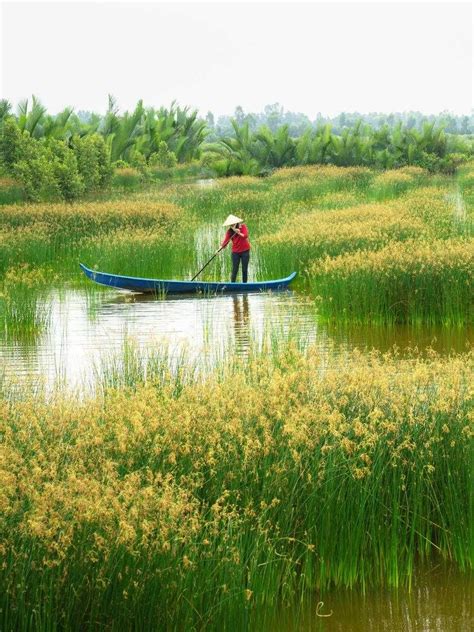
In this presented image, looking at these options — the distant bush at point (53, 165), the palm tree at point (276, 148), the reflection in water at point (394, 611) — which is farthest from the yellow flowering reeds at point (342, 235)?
the palm tree at point (276, 148)

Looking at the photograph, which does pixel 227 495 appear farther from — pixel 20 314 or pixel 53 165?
pixel 53 165

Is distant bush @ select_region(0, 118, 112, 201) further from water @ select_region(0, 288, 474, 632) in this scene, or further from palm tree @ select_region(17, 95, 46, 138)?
water @ select_region(0, 288, 474, 632)

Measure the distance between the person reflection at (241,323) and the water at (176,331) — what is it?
0.04 feet

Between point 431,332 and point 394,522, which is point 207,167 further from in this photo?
point 394,522

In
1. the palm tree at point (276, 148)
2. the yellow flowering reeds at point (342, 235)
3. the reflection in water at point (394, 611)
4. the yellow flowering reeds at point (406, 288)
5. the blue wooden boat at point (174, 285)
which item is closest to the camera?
the reflection in water at point (394, 611)

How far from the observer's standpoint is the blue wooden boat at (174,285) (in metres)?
16.8

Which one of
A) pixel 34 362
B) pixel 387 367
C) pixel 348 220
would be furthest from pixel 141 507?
pixel 348 220

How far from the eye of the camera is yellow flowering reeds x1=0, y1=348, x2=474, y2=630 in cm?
461

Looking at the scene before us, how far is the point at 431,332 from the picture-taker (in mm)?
13398

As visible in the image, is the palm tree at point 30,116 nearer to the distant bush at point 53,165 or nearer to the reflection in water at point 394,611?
the distant bush at point 53,165

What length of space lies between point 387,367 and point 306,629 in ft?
6.16

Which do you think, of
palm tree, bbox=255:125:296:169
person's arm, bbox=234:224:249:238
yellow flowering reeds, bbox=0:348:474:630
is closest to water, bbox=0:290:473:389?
person's arm, bbox=234:224:249:238

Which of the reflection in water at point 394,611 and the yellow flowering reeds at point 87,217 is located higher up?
the yellow flowering reeds at point 87,217

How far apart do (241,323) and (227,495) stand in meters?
9.06
